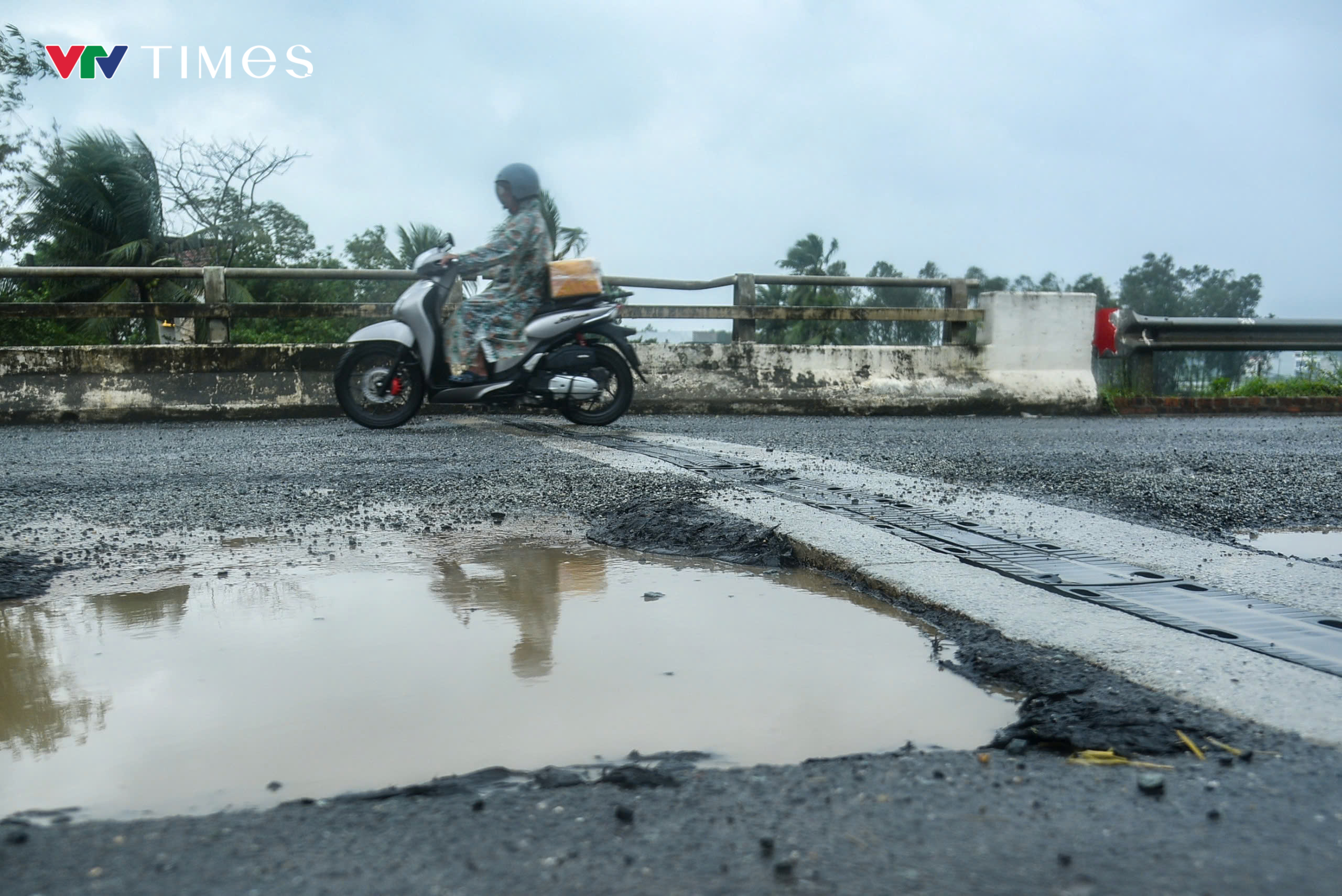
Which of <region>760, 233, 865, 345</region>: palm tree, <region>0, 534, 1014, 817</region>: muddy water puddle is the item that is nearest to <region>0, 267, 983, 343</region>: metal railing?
<region>0, 534, 1014, 817</region>: muddy water puddle

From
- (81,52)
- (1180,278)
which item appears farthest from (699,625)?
(1180,278)

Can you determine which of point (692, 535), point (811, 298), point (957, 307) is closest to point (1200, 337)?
point (957, 307)

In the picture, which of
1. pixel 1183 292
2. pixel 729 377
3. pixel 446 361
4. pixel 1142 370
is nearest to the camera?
pixel 446 361

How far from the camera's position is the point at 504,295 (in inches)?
311

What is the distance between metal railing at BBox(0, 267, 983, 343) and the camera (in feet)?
31.5

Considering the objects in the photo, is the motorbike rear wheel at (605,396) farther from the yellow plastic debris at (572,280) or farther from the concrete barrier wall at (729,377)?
the concrete barrier wall at (729,377)

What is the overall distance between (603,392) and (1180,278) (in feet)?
336

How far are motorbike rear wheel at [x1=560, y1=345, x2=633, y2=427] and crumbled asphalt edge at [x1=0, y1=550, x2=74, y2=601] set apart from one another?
4896 mm

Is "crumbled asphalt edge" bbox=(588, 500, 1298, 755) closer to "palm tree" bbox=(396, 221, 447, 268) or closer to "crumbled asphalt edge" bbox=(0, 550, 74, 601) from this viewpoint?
"crumbled asphalt edge" bbox=(0, 550, 74, 601)

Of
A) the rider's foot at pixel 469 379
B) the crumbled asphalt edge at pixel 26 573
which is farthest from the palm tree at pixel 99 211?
the crumbled asphalt edge at pixel 26 573

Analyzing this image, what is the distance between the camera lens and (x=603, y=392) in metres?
8.21

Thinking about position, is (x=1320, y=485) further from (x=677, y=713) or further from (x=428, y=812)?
(x=428, y=812)

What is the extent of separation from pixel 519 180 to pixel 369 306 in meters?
2.65

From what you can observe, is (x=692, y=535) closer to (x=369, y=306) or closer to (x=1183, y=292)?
Result: (x=369, y=306)
